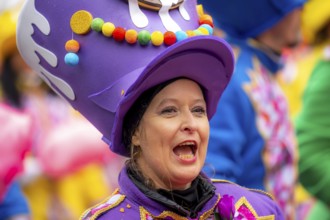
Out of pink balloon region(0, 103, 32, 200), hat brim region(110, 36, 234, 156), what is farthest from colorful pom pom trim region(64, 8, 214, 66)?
pink balloon region(0, 103, 32, 200)

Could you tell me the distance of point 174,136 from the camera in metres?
3.96

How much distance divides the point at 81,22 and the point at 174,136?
1.87 ft

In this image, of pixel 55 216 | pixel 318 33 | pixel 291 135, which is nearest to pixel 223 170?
pixel 291 135

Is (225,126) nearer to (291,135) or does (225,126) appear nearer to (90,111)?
(291,135)

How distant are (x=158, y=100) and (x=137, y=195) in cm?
36

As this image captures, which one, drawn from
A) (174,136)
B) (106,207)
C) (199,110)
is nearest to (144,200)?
(106,207)

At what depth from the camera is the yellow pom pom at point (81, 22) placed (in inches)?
161

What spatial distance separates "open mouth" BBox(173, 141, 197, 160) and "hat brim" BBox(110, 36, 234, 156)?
0.23 metres

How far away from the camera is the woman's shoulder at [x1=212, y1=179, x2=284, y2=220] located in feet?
13.7

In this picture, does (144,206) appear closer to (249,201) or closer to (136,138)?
(136,138)

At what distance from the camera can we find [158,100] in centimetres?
399

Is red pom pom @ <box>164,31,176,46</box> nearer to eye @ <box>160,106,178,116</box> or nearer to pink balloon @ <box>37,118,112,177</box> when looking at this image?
eye @ <box>160,106,178,116</box>

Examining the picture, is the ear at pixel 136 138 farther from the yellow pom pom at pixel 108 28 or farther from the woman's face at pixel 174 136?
the yellow pom pom at pixel 108 28

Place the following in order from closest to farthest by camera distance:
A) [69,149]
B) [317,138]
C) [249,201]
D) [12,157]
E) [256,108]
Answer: [249,201] → [256,108] → [12,157] → [317,138] → [69,149]
